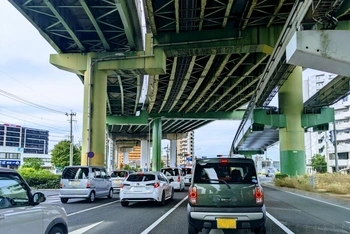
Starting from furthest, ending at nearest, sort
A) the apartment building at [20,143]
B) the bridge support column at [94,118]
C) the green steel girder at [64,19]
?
the apartment building at [20,143] → the bridge support column at [94,118] → the green steel girder at [64,19]

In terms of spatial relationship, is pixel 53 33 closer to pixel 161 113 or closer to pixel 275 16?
pixel 275 16

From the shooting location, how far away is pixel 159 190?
15898 mm

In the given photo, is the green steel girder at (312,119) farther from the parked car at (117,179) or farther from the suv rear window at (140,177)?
the suv rear window at (140,177)

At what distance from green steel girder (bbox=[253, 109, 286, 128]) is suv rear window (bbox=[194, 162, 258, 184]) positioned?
83.7ft

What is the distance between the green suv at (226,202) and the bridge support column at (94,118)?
19.7m

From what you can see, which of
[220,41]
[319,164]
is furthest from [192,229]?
[319,164]

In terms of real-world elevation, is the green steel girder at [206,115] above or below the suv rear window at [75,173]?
above

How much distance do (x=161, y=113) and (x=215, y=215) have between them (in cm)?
5298

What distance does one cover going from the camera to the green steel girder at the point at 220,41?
24.9 meters

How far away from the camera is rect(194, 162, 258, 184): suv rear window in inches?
320

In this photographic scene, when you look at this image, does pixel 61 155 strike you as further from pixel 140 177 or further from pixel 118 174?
pixel 140 177

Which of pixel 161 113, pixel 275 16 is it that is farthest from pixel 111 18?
pixel 161 113

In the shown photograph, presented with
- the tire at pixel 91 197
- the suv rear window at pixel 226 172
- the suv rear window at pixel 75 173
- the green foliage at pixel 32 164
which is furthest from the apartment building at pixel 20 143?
the suv rear window at pixel 226 172

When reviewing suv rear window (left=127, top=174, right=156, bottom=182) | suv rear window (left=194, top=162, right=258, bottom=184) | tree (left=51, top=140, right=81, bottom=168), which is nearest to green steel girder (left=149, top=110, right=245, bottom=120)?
tree (left=51, top=140, right=81, bottom=168)
